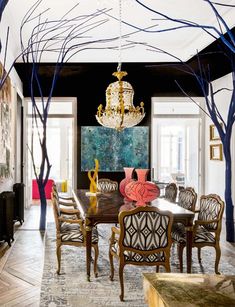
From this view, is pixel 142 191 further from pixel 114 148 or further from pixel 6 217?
pixel 114 148

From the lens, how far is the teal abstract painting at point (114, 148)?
7.99m

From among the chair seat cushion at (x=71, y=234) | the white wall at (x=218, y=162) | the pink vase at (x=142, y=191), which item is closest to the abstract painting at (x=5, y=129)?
the chair seat cushion at (x=71, y=234)

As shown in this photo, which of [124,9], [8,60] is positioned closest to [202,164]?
[124,9]

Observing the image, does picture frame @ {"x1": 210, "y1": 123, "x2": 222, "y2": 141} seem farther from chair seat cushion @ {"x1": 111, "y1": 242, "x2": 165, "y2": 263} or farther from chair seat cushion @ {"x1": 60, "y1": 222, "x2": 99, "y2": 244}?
chair seat cushion @ {"x1": 111, "y1": 242, "x2": 165, "y2": 263}

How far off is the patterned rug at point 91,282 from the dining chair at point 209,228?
338 millimetres

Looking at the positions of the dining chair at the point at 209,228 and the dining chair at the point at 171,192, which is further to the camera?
the dining chair at the point at 171,192

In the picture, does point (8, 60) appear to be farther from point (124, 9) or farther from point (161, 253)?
point (161, 253)

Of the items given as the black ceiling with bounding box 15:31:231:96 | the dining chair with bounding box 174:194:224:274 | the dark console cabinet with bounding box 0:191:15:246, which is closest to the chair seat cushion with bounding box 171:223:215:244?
the dining chair with bounding box 174:194:224:274

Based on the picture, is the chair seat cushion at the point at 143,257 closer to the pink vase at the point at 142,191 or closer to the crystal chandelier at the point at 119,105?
the pink vase at the point at 142,191

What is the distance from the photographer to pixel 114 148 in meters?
8.02

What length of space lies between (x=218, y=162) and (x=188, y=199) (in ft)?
11.3

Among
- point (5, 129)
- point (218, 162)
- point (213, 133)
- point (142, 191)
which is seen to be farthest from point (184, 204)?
point (213, 133)

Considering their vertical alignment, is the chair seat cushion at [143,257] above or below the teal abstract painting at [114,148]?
below

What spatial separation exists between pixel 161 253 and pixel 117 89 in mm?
2820
